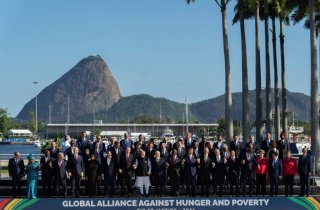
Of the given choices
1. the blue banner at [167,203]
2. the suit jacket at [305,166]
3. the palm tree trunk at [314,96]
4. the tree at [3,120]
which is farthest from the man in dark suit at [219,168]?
the tree at [3,120]

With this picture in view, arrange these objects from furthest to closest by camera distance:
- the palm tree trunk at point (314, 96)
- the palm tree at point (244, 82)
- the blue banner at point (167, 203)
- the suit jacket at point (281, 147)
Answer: the palm tree at point (244, 82)
the palm tree trunk at point (314, 96)
the suit jacket at point (281, 147)
the blue banner at point (167, 203)

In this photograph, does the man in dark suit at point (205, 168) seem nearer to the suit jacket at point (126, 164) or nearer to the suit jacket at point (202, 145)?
the suit jacket at point (202, 145)

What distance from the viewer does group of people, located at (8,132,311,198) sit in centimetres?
2194

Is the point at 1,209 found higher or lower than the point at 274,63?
lower

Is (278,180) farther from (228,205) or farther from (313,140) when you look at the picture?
(313,140)

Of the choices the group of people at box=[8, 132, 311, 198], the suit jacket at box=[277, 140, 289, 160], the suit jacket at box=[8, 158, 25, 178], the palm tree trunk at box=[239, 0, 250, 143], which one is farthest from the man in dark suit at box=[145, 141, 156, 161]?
the palm tree trunk at box=[239, 0, 250, 143]

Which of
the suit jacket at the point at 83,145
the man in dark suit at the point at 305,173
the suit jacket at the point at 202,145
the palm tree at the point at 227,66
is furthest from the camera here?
the palm tree at the point at 227,66

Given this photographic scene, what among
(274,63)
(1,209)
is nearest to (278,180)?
(1,209)

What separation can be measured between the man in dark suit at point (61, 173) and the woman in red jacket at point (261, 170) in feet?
21.4

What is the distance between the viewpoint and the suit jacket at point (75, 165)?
21.9 metres

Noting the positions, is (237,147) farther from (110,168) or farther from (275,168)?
(110,168)

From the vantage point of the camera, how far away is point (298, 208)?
1814 cm

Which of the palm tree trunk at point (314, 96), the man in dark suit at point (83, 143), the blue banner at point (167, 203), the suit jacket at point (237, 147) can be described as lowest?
the blue banner at point (167, 203)

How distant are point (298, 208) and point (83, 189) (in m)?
8.41
